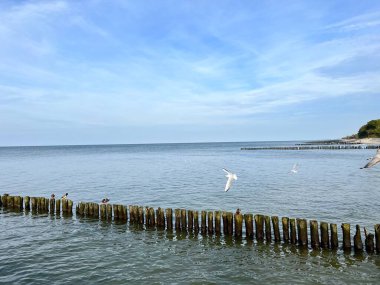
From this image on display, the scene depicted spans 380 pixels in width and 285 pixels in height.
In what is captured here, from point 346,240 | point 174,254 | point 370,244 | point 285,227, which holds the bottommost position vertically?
point 174,254

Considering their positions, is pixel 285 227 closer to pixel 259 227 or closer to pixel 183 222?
pixel 259 227

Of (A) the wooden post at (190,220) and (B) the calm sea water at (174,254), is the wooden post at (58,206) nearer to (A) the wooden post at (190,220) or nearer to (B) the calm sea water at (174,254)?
(B) the calm sea water at (174,254)

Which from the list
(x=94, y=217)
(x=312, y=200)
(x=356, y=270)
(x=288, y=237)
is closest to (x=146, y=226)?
(x=94, y=217)

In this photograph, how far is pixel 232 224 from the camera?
18.0 meters

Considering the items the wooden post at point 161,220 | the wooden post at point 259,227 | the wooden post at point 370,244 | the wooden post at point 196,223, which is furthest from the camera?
the wooden post at point 161,220

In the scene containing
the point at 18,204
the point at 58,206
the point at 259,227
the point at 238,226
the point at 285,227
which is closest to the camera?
the point at 285,227

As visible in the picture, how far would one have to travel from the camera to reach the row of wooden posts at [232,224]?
1538 cm

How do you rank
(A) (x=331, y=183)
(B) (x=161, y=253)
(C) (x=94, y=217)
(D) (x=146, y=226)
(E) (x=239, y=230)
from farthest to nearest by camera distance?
(A) (x=331, y=183)
(C) (x=94, y=217)
(D) (x=146, y=226)
(E) (x=239, y=230)
(B) (x=161, y=253)

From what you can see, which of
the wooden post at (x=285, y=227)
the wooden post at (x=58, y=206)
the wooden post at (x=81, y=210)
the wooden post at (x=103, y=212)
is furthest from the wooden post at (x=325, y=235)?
the wooden post at (x=58, y=206)

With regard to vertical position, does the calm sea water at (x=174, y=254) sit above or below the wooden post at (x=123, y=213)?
below

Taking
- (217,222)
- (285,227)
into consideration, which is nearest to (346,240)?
(285,227)

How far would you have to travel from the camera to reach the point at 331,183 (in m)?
37.1

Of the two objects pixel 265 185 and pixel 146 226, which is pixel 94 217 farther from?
pixel 265 185

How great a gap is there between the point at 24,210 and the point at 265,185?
2353 cm
